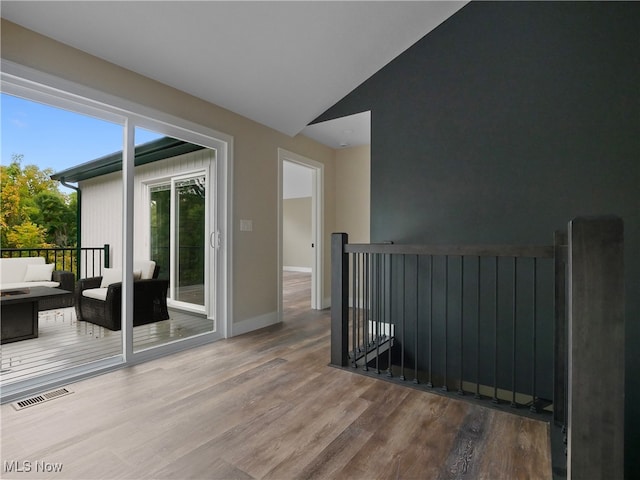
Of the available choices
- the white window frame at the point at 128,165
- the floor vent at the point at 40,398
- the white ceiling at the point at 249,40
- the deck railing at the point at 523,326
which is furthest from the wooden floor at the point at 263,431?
the white ceiling at the point at 249,40

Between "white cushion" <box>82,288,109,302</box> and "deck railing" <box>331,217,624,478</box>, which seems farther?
"white cushion" <box>82,288,109,302</box>

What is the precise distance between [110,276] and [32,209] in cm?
82

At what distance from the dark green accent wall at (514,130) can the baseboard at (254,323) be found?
1.63m

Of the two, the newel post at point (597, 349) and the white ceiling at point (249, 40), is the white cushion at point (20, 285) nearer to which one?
the white ceiling at point (249, 40)

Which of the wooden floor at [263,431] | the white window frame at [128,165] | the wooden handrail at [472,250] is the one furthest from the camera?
the white window frame at [128,165]

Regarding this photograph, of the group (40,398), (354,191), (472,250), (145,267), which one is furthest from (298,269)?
(472,250)

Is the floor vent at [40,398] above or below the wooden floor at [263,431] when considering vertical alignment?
above

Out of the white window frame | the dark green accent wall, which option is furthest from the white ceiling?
the dark green accent wall

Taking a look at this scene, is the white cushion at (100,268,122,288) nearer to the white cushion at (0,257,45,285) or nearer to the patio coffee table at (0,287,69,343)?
the patio coffee table at (0,287,69,343)

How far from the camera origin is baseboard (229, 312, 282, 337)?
135 inches

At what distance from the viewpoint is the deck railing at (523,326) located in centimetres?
101

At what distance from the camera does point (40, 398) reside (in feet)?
6.64

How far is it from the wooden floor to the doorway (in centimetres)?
191

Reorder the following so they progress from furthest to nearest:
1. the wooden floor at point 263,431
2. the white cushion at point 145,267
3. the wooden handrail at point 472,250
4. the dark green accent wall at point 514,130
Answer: the white cushion at point 145,267
the dark green accent wall at point 514,130
the wooden handrail at point 472,250
the wooden floor at point 263,431
